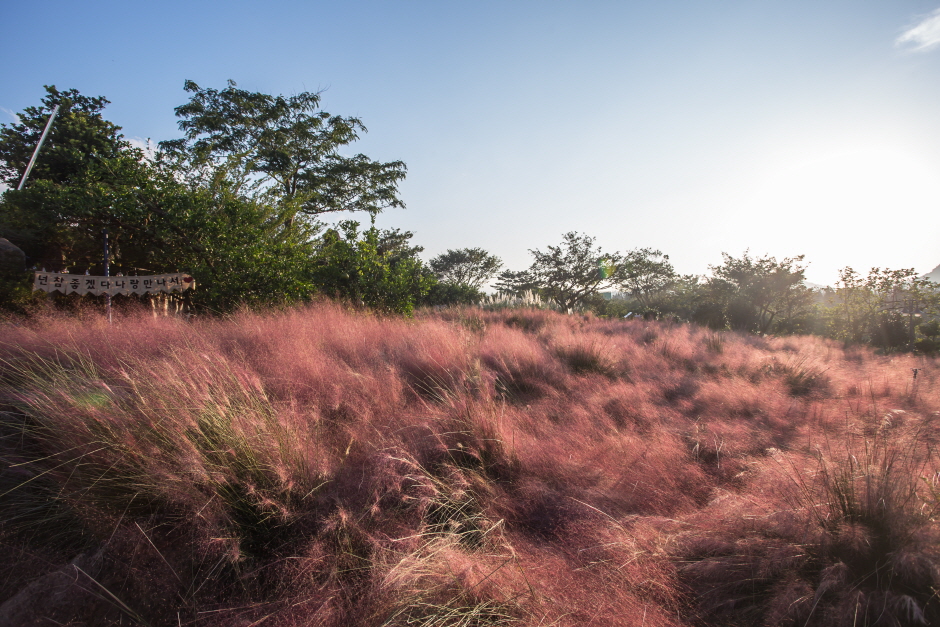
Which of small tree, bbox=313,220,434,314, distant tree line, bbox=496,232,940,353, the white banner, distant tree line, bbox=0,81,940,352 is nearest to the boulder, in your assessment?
distant tree line, bbox=0,81,940,352

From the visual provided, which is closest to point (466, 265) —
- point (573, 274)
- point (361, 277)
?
point (573, 274)

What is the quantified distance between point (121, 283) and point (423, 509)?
7.46 m

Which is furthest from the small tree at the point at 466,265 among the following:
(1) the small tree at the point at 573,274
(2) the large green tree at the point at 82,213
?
(2) the large green tree at the point at 82,213

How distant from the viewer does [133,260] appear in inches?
320

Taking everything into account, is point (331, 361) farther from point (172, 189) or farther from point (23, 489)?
point (172, 189)

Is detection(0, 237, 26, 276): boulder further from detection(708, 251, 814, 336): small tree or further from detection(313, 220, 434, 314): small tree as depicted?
detection(708, 251, 814, 336): small tree

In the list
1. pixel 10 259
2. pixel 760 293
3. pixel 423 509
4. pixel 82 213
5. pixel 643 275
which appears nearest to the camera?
pixel 423 509

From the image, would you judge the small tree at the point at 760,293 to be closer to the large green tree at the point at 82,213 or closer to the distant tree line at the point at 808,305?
the distant tree line at the point at 808,305

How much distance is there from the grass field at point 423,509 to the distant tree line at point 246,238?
157 inches

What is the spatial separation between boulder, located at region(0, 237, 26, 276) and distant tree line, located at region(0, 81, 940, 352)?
1.7 inches

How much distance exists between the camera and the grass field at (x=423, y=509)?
142cm

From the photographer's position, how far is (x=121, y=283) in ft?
21.4

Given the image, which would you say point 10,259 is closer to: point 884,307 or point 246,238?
point 246,238

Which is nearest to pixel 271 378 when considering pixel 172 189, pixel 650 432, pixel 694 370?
pixel 650 432
